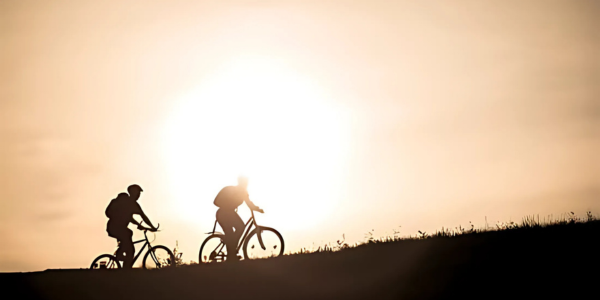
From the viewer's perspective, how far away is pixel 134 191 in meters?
16.7

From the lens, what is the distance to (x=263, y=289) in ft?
40.1

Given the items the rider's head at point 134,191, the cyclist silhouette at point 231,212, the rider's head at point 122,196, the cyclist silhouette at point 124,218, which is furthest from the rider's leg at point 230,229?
the rider's head at point 122,196

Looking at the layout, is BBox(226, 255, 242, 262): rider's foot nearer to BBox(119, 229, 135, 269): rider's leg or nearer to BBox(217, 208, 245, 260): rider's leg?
BBox(217, 208, 245, 260): rider's leg

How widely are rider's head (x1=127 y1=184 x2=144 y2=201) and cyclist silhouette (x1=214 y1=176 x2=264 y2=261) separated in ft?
6.78

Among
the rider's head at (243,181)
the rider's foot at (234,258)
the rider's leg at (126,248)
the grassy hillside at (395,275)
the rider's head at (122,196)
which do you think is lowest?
the grassy hillside at (395,275)

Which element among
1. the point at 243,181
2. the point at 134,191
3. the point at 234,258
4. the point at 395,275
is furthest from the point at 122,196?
the point at 395,275

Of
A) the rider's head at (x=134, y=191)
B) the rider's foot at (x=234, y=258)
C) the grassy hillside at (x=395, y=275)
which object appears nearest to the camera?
the grassy hillside at (x=395, y=275)

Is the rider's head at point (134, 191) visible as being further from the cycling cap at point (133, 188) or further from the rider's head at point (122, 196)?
the rider's head at point (122, 196)

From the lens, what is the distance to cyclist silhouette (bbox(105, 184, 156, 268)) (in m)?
16.5

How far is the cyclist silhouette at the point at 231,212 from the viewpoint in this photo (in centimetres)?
1650

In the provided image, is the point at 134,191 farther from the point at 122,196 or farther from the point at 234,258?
the point at 234,258

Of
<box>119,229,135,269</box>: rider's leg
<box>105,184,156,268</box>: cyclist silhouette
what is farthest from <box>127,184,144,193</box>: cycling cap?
<box>119,229,135,269</box>: rider's leg

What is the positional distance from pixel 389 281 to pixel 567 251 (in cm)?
384

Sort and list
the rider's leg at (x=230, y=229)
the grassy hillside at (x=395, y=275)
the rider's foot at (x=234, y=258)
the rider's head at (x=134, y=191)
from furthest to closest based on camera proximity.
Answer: the rider's head at (x=134, y=191)
the rider's leg at (x=230, y=229)
the rider's foot at (x=234, y=258)
the grassy hillside at (x=395, y=275)
